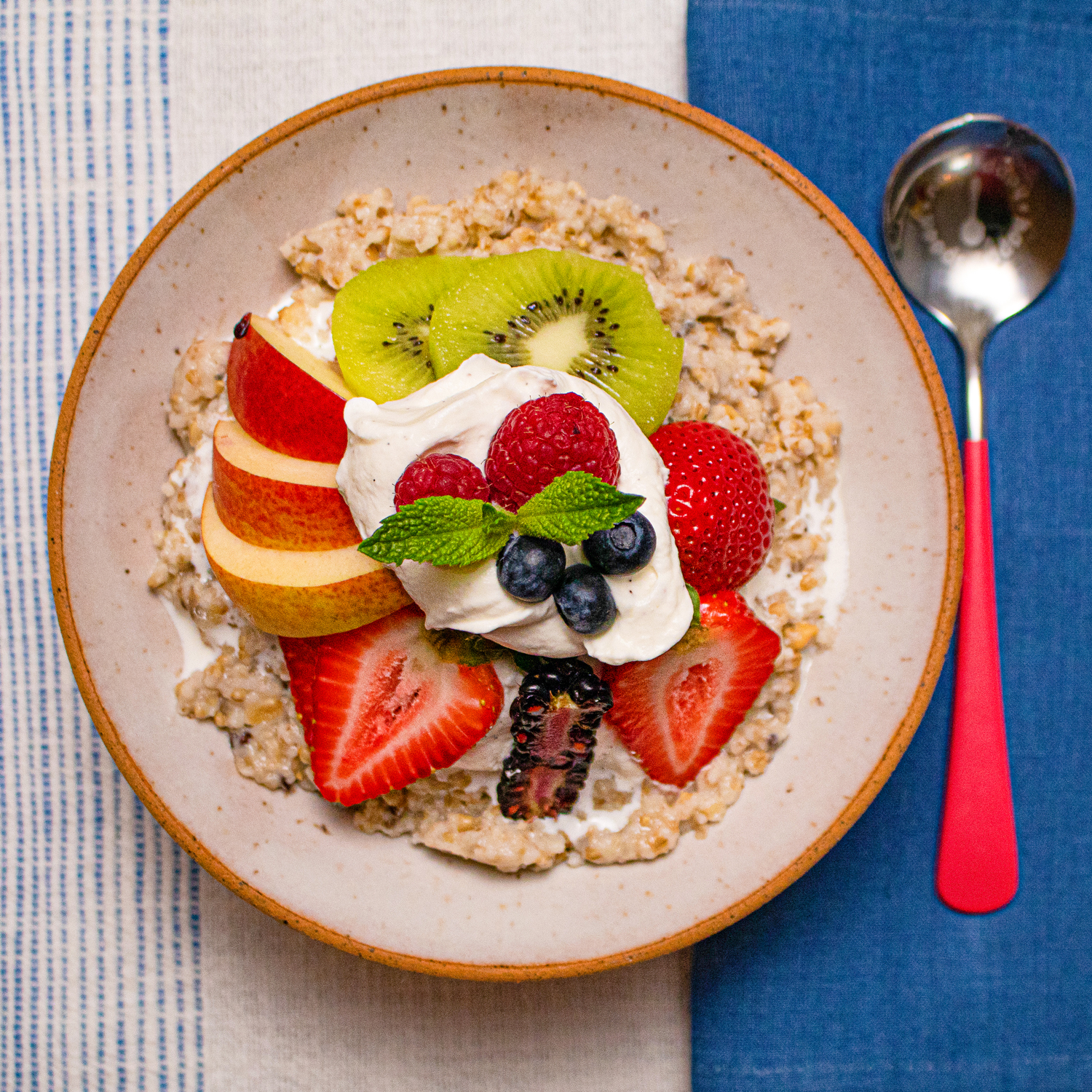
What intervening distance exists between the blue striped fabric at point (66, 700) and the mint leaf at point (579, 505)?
107 cm

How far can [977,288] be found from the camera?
1572 millimetres

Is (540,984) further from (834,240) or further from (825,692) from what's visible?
(834,240)

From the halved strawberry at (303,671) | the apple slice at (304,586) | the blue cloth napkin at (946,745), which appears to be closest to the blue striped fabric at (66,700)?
the halved strawberry at (303,671)

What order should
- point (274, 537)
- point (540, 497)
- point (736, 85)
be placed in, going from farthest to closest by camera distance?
point (736, 85), point (274, 537), point (540, 497)

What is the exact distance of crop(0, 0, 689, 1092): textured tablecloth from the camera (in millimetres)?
1579

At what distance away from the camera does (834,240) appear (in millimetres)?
1377

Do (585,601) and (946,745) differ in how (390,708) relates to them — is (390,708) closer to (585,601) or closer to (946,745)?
(585,601)

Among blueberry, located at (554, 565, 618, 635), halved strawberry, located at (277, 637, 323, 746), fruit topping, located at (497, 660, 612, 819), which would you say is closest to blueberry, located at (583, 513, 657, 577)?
blueberry, located at (554, 565, 618, 635)

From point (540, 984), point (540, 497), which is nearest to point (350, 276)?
point (540, 497)

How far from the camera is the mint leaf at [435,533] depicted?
3.38ft

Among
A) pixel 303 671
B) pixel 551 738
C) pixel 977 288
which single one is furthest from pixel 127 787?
pixel 977 288

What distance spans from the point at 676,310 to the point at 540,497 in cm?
55

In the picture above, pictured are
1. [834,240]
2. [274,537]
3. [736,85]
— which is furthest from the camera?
[736,85]

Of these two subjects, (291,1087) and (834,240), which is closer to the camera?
(834,240)
